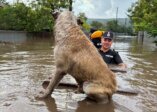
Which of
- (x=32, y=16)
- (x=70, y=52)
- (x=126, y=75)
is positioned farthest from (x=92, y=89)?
(x=32, y=16)

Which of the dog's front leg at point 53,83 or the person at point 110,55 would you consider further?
the person at point 110,55

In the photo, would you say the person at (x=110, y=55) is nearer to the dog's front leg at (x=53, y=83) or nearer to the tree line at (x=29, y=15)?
the dog's front leg at (x=53, y=83)

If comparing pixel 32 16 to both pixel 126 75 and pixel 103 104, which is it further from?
pixel 103 104

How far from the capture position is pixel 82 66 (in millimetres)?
6023

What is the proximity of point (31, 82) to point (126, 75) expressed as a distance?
304 centimetres

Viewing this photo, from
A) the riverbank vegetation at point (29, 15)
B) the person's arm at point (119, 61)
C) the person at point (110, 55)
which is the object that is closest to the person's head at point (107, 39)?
the person at point (110, 55)

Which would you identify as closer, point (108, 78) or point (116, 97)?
point (108, 78)

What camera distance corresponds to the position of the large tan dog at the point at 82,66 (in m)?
5.99

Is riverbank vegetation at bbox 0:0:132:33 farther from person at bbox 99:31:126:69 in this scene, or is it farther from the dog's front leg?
the dog's front leg

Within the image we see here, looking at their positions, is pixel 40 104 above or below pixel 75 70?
below

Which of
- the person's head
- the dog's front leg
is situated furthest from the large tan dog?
the person's head

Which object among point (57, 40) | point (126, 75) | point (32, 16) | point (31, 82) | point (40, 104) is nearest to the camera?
point (40, 104)

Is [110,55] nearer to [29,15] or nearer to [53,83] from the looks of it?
[53,83]

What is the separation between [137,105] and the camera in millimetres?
6320
